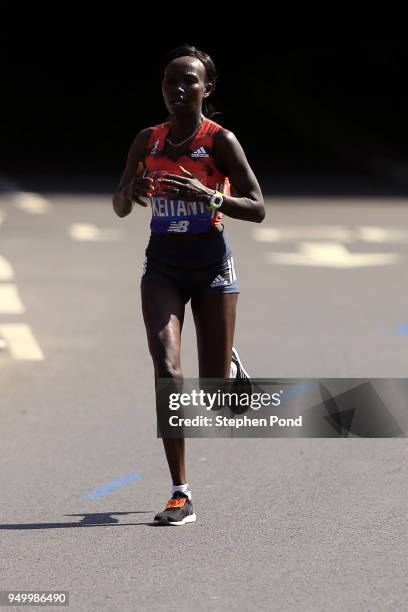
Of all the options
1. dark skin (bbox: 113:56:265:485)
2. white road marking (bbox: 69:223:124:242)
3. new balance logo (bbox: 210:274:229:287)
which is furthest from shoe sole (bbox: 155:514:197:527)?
white road marking (bbox: 69:223:124:242)

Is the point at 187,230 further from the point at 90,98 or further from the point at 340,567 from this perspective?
the point at 90,98

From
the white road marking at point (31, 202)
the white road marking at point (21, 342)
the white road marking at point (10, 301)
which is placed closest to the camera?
the white road marking at point (21, 342)

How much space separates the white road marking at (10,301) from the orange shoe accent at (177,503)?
19.4 ft

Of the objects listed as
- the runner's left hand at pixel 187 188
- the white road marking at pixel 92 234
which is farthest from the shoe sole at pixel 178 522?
the white road marking at pixel 92 234

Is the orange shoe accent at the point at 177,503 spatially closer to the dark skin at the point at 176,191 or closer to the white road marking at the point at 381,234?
the dark skin at the point at 176,191

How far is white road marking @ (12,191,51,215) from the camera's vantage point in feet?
66.6

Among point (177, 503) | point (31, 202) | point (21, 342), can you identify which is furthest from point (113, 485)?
point (31, 202)

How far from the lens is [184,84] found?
7.20 metres

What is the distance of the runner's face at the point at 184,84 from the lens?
7184 mm

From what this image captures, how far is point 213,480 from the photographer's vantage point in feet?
26.3

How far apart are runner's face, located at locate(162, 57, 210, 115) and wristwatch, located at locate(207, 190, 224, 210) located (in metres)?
0.45

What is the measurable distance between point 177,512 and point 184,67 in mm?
1996

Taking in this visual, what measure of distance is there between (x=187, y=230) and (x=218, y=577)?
175cm

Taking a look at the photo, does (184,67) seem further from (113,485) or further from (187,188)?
(113,485)
